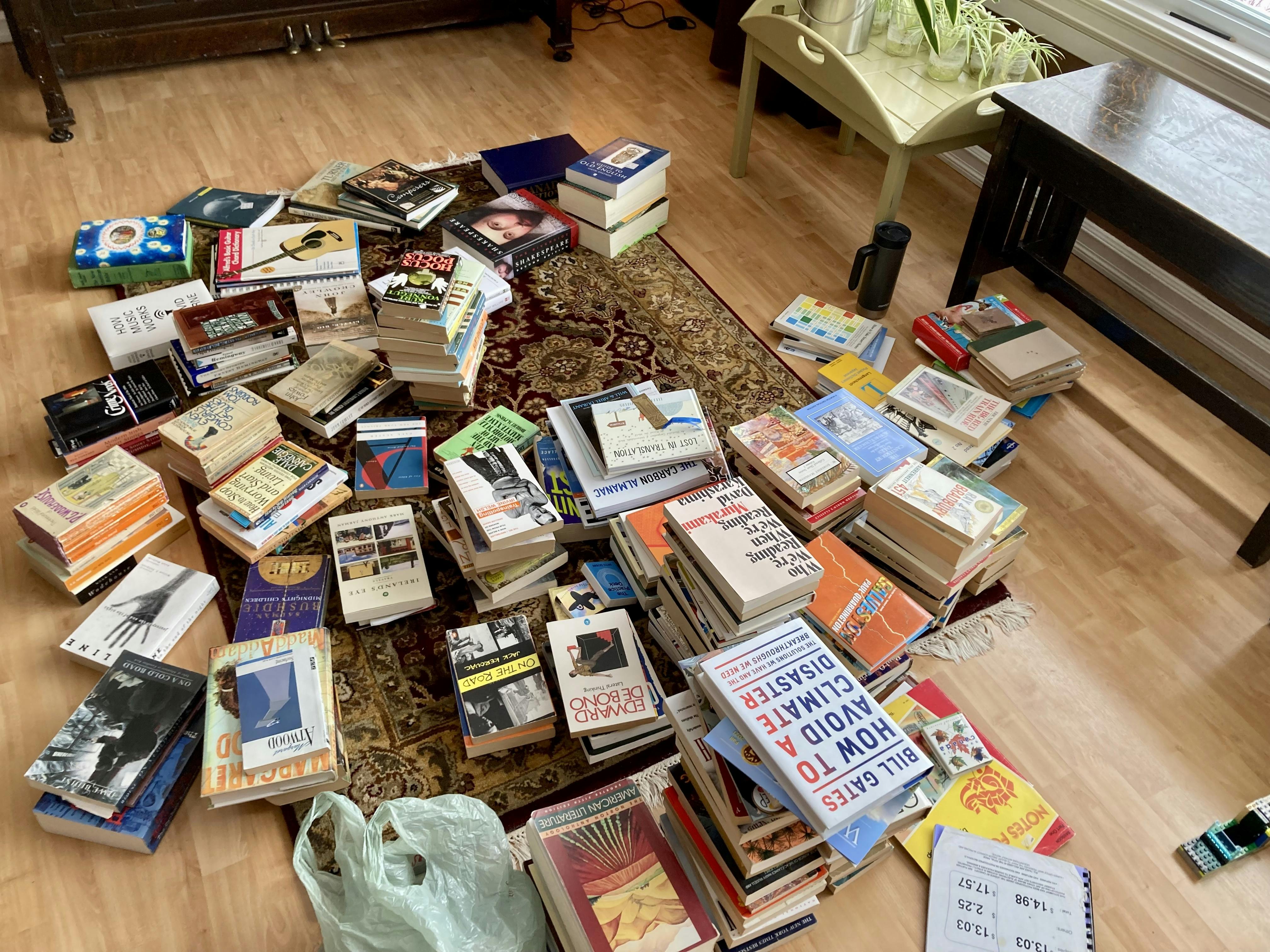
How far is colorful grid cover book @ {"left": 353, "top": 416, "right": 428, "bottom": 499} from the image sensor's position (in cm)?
225

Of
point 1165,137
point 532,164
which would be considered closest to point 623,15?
point 532,164

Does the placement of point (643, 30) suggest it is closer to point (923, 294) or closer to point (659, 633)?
point (923, 294)

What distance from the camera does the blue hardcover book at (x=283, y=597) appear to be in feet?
6.40

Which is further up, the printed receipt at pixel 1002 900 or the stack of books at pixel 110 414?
the stack of books at pixel 110 414

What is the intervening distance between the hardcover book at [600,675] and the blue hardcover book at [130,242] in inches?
70.0

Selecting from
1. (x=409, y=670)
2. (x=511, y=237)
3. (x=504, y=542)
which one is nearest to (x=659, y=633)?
(x=504, y=542)

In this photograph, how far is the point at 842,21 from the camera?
294 cm

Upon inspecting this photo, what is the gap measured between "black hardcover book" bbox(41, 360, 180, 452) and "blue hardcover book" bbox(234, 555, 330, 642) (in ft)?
1.78

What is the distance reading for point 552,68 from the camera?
3910mm

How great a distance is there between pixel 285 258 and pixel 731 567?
1770mm

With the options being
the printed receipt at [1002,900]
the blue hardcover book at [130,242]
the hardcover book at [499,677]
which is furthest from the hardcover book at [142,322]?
the printed receipt at [1002,900]

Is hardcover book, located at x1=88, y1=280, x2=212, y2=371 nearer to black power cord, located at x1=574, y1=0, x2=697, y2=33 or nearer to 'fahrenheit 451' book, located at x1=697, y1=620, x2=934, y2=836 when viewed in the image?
'fahrenheit 451' book, located at x1=697, y1=620, x2=934, y2=836

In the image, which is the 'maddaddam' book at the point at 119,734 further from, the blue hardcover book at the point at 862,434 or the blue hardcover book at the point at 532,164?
the blue hardcover book at the point at 532,164

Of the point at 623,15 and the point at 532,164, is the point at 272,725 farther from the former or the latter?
the point at 623,15
